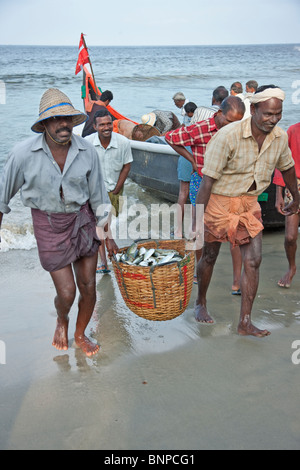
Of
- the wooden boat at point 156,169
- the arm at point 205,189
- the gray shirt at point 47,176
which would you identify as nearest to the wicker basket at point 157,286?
the arm at point 205,189

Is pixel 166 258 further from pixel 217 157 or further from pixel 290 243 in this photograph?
pixel 290 243

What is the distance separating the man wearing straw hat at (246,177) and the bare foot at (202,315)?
35 cm

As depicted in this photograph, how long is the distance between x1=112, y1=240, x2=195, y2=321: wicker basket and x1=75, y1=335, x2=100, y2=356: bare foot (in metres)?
0.41

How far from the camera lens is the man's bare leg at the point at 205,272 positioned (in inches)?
165

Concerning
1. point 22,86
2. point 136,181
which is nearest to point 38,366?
point 136,181

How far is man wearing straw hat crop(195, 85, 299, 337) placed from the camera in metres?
3.63

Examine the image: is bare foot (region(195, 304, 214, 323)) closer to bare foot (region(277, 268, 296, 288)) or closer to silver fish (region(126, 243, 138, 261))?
silver fish (region(126, 243, 138, 261))

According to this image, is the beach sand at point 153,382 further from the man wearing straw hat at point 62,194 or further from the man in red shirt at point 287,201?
the man wearing straw hat at point 62,194

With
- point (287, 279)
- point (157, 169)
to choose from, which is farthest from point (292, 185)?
point (157, 169)

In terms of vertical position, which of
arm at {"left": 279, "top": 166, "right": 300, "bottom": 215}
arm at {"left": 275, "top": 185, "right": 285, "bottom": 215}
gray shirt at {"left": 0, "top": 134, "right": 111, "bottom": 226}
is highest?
gray shirt at {"left": 0, "top": 134, "right": 111, "bottom": 226}

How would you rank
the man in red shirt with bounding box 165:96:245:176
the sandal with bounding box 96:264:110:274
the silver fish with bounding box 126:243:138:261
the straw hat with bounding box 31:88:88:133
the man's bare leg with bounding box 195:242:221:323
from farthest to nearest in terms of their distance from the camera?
the sandal with bounding box 96:264:110:274
the man in red shirt with bounding box 165:96:245:176
the man's bare leg with bounding box 195:242:221:323
the silver fish with bounding box 126:243:138:261
the straw hat with bounding box 31:88:88:133

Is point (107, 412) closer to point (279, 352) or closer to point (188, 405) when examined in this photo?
point (188, 405)

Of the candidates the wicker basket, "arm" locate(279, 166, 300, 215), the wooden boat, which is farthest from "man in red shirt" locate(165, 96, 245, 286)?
the wooden boat

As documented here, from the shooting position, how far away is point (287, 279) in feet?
16.4
